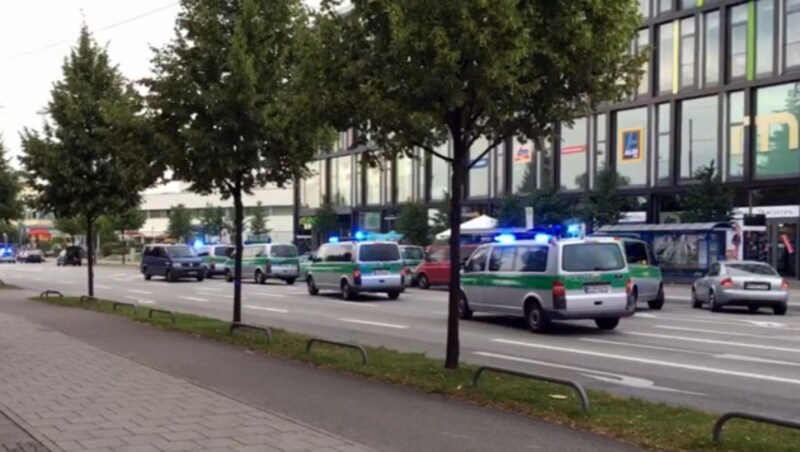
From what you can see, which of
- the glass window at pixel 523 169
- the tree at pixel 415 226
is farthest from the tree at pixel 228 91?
the tree at pixel 415 226

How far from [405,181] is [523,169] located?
1272 cm

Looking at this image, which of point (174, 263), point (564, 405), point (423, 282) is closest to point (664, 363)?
point (564, 405)

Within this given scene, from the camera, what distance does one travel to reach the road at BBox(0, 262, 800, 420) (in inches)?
425

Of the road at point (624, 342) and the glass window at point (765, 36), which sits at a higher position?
the glass window at point (765, 36)

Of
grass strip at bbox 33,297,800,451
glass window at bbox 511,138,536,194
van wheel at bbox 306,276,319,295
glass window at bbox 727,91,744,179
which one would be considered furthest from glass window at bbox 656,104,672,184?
grass strip at bbox 33,297,800,451

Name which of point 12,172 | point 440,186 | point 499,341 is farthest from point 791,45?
point 12,172

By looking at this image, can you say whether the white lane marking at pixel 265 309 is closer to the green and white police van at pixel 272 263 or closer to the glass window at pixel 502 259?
the glass window at pixel 502 259

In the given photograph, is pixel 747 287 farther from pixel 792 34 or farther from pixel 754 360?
pixel 792 34

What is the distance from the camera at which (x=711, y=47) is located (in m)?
43.6

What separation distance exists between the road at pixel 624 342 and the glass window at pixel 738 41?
17.6m

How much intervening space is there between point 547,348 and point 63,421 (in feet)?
29.8

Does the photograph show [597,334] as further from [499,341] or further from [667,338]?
[499,341]

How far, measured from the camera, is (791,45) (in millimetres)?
40062

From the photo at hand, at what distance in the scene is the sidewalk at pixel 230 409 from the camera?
7141mm
